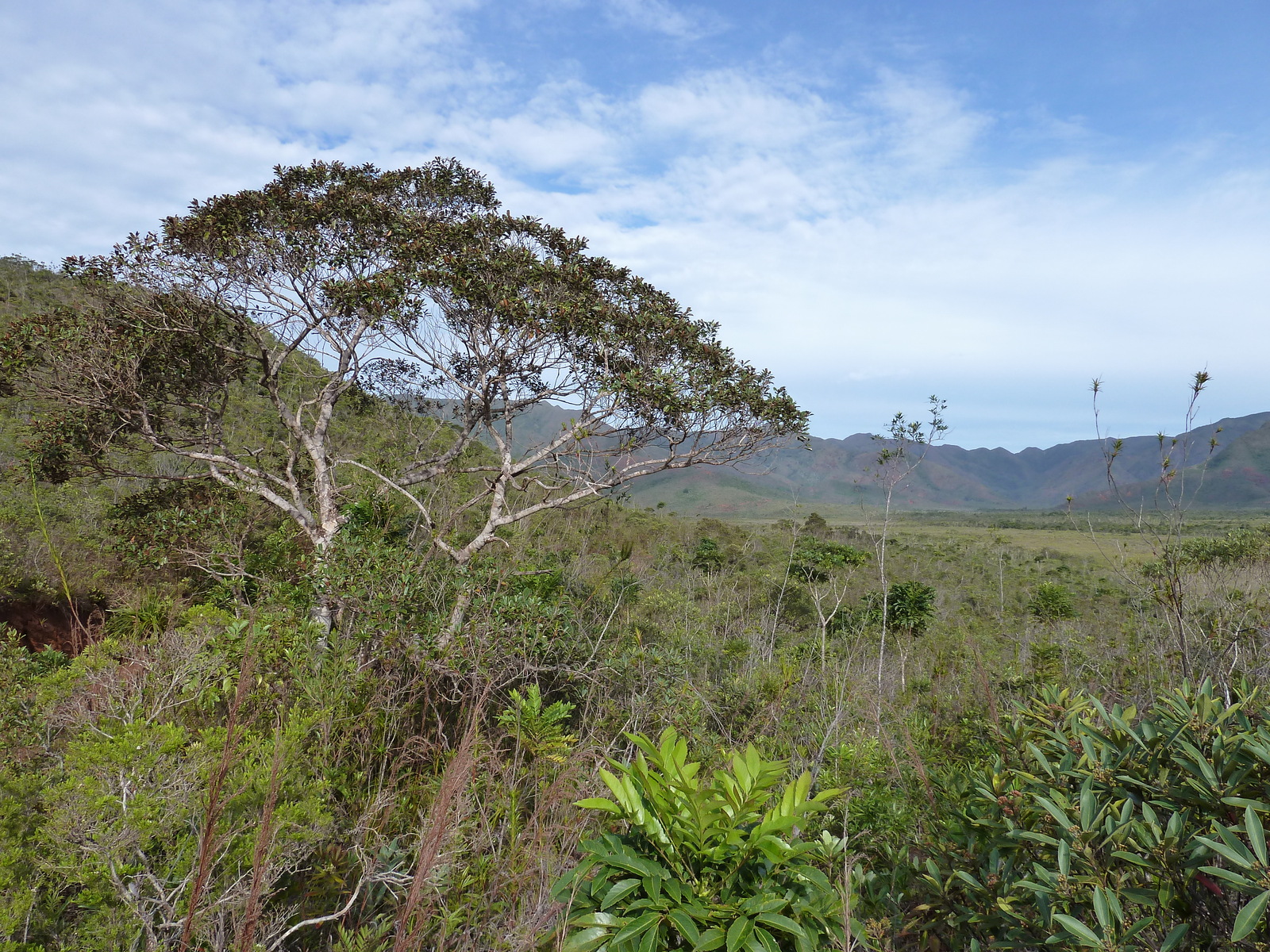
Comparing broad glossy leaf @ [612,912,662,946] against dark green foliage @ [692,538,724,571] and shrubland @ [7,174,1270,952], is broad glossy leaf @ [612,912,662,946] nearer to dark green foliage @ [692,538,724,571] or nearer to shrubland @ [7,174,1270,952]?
shrubland @ [7,174,1270,952]

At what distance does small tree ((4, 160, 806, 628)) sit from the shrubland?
0.73 feet

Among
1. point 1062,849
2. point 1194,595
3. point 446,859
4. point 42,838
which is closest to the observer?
point 1062,849

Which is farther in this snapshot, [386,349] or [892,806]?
[386,349]

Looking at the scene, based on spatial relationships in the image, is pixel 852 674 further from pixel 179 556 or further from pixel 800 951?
pixel 179 556

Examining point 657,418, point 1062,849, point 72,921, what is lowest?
point 72,921

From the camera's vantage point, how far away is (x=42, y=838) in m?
2.35

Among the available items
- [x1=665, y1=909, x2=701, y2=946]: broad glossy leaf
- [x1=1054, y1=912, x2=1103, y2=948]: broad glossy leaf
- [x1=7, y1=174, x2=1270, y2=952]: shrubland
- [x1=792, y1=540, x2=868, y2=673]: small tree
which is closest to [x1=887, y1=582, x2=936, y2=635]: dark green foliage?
[x1=792, y1=540, x2=868, y2=673]: small tree

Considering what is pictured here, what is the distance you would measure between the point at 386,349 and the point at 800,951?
23.7 feet

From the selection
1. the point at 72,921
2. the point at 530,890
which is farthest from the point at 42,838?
the point at 530,890

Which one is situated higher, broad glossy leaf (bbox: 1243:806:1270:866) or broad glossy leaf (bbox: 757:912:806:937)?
broad glossy leaf (bbox: 1243:806:1270:866)

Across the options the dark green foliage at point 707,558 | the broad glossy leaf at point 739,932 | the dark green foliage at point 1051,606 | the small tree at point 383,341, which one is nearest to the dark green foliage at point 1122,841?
the broad glossy leaf at point 739,932

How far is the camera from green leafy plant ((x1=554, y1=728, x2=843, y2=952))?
188 centimetres

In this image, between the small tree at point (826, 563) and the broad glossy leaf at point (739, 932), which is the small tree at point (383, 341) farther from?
the small tree at point (826, 563)

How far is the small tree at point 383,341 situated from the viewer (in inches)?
253
